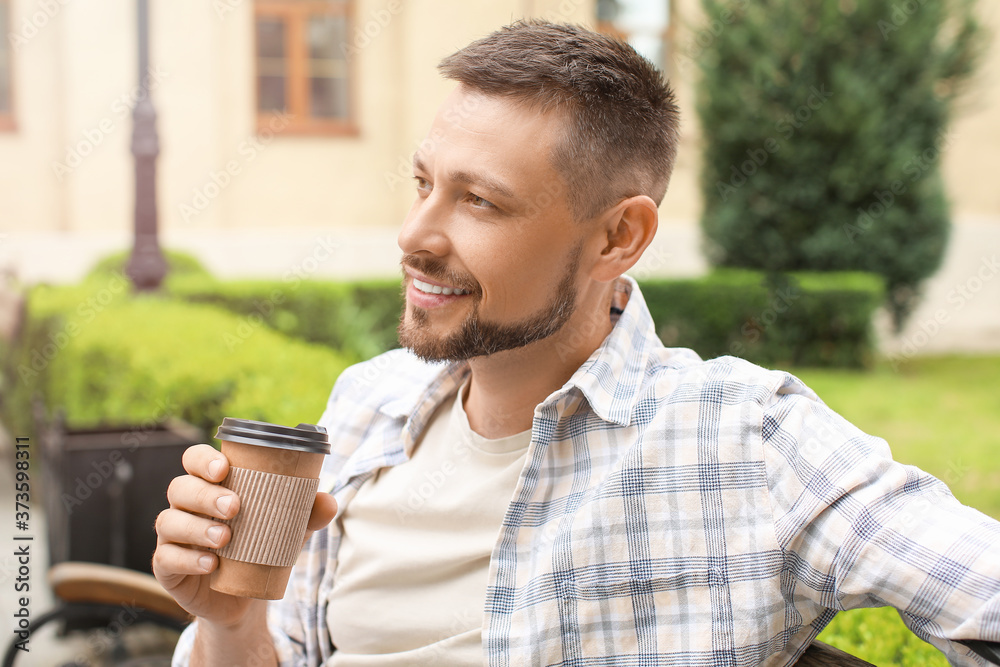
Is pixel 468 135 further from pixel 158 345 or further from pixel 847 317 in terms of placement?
pixel 847 317

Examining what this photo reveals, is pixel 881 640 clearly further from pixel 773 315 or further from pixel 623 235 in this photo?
pixel 773 315

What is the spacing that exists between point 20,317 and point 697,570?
277 inches

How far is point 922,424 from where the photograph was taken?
755 cm

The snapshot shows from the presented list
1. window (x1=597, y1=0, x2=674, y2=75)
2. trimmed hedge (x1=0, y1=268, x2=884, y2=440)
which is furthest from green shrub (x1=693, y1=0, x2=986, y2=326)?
window (x1=597, y1=0, x2=674, y2=75)

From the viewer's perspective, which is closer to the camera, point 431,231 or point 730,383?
point 730,383

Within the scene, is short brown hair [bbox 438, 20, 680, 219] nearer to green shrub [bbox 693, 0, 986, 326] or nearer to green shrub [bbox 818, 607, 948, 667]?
green shrub [bbox 818, 607, 948, 667]

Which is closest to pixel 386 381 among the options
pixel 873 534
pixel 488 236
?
pixel 488 236

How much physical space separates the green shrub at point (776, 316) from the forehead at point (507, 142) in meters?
8.74

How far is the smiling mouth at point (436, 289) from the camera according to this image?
160 centimetres

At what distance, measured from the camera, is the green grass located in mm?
1761

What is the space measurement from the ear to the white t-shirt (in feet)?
1.09

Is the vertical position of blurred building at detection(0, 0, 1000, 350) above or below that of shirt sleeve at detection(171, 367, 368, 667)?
above

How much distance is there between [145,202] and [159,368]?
176 inches

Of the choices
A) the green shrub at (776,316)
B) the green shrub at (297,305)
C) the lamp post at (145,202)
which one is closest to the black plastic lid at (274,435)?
the green shrub at (297,305)
